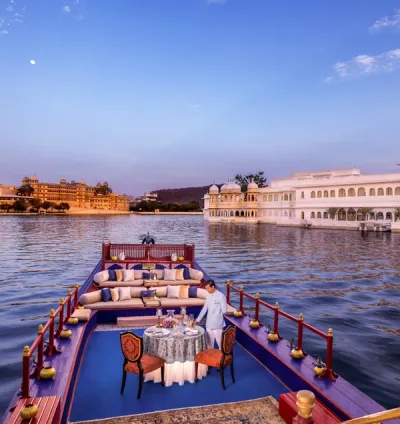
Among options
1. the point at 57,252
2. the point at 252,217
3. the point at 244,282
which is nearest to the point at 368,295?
the point at 244,282

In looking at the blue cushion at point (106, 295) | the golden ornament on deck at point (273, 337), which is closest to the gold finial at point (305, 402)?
the golden ornament on deck at point (273, 337)

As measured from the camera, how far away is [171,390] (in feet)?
23.1

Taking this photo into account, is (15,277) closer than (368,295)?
No

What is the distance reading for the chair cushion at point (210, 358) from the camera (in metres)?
7.12

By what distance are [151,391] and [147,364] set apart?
1.83 ft

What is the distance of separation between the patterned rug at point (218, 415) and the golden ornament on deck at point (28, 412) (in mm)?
1220

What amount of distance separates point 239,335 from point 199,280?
6112 mm

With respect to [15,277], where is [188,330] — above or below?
above

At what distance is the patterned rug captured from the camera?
5793mm

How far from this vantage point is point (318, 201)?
83500mm

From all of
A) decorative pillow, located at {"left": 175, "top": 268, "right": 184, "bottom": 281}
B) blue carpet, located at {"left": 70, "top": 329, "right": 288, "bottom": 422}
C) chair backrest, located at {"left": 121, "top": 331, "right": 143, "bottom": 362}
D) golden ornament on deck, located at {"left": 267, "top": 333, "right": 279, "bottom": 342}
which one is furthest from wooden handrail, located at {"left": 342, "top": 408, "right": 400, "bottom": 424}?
decorative pillow, located at {"left": 175, "top": 268, "right": 184, "bottom": 281}

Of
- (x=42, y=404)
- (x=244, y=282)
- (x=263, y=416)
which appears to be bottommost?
(x=244, y=282)

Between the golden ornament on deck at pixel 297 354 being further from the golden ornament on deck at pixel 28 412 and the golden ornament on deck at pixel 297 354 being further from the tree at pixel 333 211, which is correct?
the tree at pixel 333 211

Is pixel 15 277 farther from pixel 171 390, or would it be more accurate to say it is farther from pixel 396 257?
pixel 396 257
